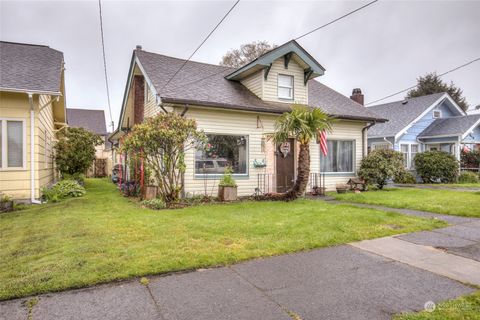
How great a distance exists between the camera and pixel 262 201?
10273 millimetres

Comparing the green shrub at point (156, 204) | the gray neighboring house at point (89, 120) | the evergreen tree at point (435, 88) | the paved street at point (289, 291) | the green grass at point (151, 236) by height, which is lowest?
the paved street at point (289, 291)

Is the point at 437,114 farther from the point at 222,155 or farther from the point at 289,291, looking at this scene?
the point at 289,291

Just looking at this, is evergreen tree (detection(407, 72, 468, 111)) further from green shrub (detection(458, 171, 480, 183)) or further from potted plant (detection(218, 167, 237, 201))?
potted plant (detection(218, 167, 237, 201))

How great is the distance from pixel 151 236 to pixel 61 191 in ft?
23.8

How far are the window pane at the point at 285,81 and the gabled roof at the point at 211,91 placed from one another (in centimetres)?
97

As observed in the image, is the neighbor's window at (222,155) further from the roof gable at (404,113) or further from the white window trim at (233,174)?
the roof gable at (404,113)

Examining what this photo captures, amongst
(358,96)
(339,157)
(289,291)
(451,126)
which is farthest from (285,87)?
(451,126)

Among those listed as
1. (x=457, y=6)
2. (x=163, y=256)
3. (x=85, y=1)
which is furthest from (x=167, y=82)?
(x=457, y=6)

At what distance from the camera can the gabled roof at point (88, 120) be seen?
35312 millimetres

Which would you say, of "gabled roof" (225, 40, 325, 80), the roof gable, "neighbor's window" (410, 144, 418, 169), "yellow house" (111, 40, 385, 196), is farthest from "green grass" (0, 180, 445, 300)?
A: "neighbor's window" (410, 144, 418, 169)

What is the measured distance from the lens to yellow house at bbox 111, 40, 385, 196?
424 inches

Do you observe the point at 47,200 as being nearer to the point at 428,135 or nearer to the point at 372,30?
the point at 372,30

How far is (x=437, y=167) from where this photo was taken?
1723cm

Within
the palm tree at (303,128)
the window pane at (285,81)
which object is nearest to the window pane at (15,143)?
the palm tree at (303,128)
